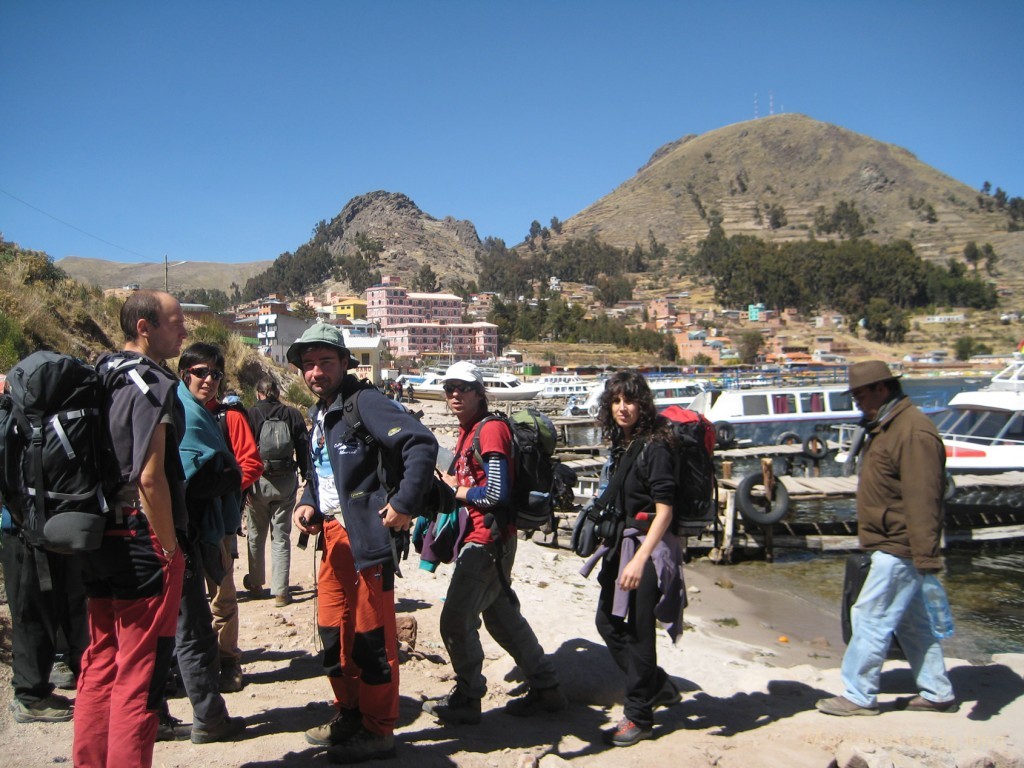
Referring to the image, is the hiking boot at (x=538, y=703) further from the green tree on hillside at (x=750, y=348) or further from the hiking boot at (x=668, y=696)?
the green tree on hillside at (x=750, y=348)

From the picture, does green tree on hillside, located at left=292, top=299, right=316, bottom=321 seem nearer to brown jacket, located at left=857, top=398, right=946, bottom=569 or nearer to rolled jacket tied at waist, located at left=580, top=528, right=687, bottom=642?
rolled jacket tied at waist, located at left=580, top=528, right=687, bottom=642

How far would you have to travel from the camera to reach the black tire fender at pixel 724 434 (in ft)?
73.2

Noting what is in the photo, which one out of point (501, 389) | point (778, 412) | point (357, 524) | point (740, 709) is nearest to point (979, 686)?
point (740, 709)

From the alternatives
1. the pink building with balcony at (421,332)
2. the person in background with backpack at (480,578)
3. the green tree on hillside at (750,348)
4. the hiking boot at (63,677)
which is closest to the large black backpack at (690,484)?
the person in background with backpack at (480,578)

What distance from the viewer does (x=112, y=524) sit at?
7.87 ft

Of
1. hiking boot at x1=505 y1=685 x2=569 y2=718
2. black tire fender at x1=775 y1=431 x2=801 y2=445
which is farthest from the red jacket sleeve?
black tire fender at x1=775 y1=431 x2=801 y2=445

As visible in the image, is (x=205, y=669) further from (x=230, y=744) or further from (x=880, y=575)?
(x=880, y=575)

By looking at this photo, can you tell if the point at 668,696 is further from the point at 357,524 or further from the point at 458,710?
the point at 357,524

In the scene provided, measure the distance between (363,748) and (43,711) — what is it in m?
1.51

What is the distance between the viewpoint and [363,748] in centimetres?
294

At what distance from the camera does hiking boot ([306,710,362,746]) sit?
3031 mm

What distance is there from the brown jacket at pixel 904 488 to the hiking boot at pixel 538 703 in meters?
1.76

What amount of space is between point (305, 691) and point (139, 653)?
1.62 metres

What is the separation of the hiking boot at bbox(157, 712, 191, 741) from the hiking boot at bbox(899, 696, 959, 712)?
358cm
